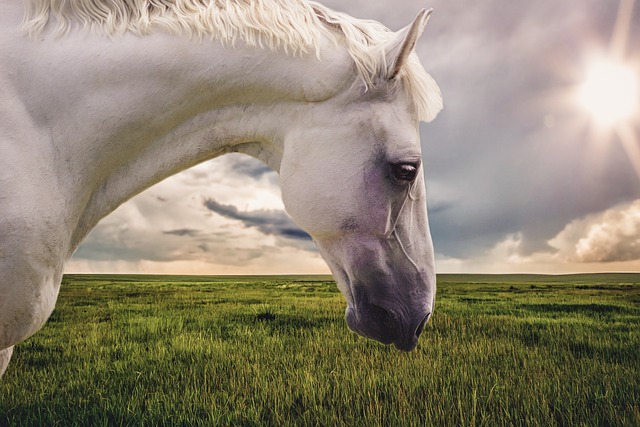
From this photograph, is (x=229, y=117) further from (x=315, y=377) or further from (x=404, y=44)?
(x=315, y=377)

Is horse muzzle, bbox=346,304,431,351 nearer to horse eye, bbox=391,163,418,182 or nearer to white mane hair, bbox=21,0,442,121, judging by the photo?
horse eye, bbox=391,163,418,182

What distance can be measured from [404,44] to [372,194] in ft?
2.53

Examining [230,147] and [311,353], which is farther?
[311,353]

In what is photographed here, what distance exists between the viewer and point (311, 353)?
261 inches

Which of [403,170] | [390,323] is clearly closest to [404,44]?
[403,170]

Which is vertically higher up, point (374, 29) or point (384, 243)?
point (374, 29)

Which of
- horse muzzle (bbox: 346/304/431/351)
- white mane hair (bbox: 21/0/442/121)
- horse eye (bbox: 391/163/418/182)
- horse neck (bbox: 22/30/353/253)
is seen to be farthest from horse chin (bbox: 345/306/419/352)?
white mane hair (bbox: 21/0/442/121)

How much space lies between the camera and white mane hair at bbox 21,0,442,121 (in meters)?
2.32

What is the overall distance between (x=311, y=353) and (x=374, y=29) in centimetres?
514

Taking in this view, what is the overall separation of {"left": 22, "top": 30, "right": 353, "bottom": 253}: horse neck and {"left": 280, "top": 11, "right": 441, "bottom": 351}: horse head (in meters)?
0.17

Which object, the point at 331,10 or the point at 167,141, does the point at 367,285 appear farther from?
the point at 331,10

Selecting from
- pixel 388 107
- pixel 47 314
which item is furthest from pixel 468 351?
pixel 47 314

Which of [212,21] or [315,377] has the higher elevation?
[212,21]

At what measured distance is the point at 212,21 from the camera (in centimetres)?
234
